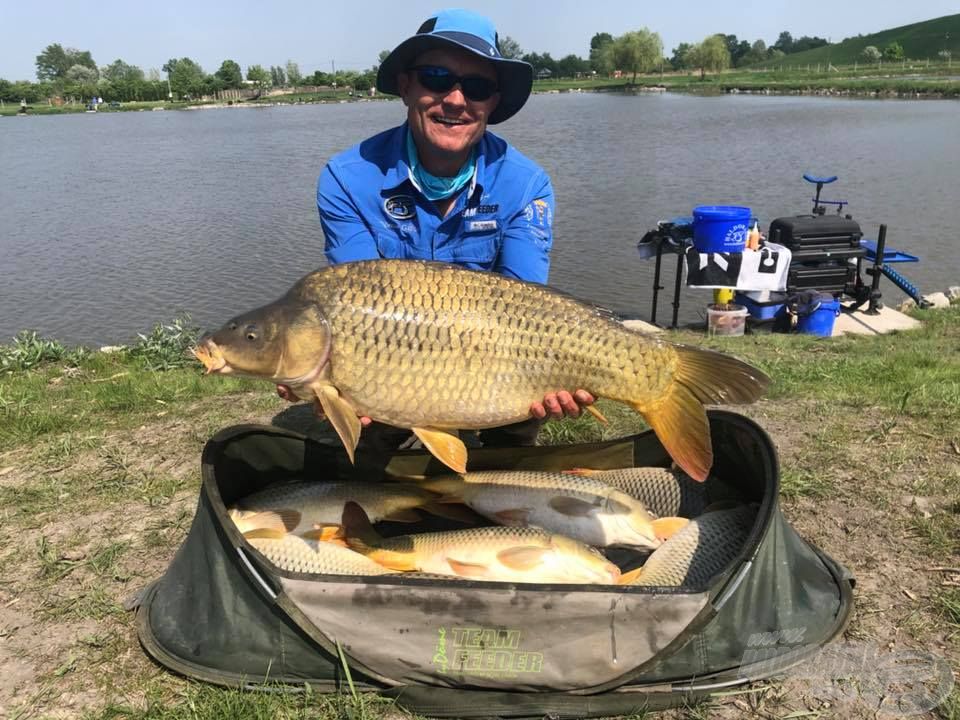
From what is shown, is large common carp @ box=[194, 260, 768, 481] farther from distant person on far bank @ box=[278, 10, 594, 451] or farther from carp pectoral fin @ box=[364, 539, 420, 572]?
A: distant person on far bank @ box=[278, 10, 594, 451]

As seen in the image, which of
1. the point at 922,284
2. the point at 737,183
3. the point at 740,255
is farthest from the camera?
the point at 737,183

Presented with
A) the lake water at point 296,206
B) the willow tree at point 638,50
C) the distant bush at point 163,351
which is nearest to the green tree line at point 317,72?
the willow tree at point 638,50

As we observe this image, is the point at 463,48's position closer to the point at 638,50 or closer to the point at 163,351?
the point at 163,351

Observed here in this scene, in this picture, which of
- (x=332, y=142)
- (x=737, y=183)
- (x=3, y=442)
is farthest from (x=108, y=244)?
(x=332, y=142)

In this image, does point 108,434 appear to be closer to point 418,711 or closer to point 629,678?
point 418,711

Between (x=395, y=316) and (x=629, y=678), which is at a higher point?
(x=395, y=316)

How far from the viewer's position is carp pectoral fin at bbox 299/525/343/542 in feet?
5.90

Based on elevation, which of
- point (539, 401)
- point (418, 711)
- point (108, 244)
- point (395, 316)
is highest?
point (395, 316)

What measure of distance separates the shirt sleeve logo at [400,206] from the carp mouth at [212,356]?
773mm

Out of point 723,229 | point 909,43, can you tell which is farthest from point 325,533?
point 909,43

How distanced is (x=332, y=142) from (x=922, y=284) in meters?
15.7

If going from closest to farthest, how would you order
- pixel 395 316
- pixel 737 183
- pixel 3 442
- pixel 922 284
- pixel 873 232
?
pixel 395 316
pixel 3 442
pixel 922 284
pixel 873 232
pixel 737 183

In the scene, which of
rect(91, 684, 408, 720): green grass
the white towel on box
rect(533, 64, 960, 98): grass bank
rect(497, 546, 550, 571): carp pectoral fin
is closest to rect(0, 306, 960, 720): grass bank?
rect(91, 684, 408, 720): green grass

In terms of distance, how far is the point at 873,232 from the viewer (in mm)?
9016
